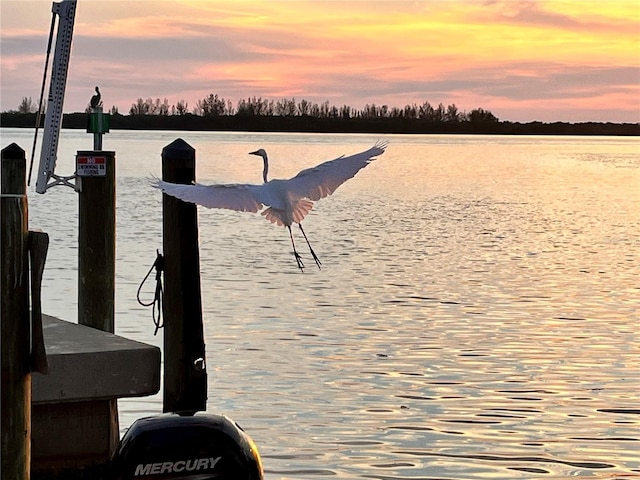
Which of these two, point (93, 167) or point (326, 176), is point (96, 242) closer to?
point (93, 167)

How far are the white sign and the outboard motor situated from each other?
4.44m

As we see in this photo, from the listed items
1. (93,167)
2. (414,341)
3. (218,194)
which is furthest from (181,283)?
(414,341)

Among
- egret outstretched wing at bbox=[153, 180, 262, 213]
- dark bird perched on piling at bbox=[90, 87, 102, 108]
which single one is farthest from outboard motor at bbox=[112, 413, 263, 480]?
dark bird perched on piling at bbox=[90, 87, 102, 108]

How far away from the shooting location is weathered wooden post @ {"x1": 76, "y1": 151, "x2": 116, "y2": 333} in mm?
9516

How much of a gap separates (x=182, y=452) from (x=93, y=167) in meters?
4.67

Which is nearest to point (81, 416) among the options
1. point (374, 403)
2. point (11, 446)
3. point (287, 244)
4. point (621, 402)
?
point (11, 446)

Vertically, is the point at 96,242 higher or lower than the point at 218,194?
lower

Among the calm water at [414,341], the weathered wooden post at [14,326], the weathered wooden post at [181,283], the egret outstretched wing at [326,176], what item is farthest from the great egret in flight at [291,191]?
the weathered wooden post at [14,326]

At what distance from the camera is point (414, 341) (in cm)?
1348

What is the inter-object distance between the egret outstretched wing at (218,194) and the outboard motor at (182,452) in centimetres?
212

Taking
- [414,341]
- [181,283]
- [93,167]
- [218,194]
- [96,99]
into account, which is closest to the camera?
[181,283]

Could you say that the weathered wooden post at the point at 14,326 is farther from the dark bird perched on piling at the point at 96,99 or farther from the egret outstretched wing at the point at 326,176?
the dark bird perched on piling at the point at 96,99

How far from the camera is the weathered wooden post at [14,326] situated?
542 cm

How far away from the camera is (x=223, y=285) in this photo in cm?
1783
